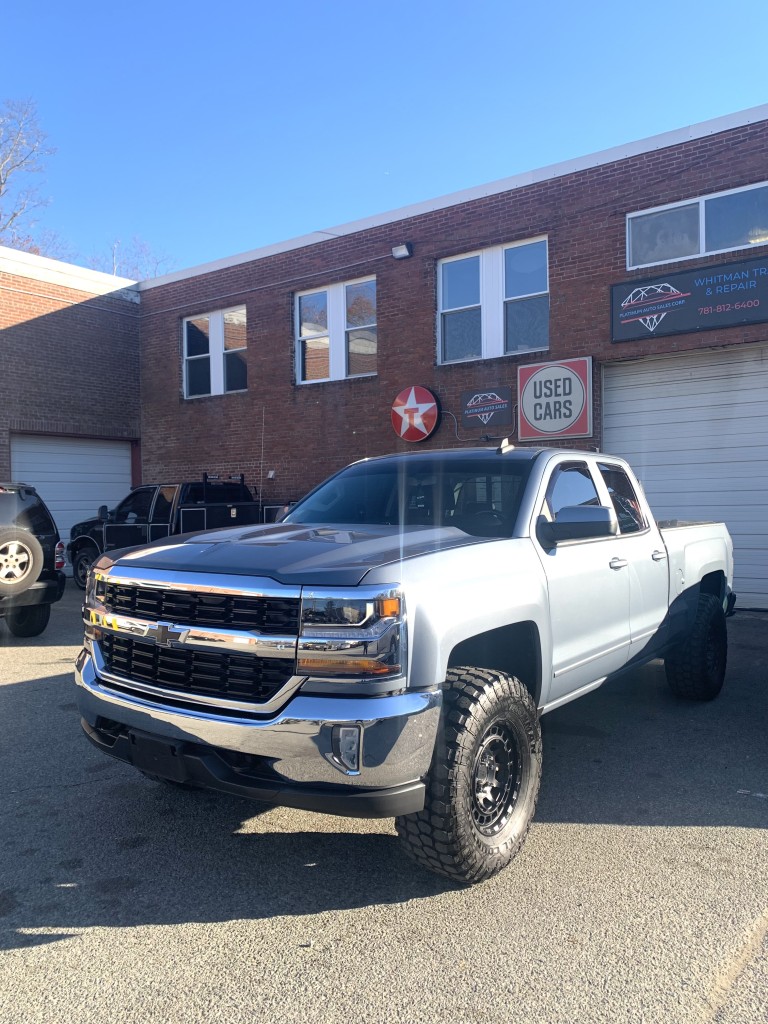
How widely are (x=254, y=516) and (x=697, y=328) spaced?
7.04m

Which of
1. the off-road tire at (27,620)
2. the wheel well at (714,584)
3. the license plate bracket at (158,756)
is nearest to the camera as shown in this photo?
the license plate bracket at (158,756)

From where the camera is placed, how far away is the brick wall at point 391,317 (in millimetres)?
10633

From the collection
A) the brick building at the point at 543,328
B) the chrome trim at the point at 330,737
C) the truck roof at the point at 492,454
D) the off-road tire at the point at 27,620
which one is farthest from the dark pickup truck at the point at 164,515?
the chrome trim at the point at 330,737

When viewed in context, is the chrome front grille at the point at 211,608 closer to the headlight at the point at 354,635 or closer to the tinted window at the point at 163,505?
the headlight at the point at 354,635

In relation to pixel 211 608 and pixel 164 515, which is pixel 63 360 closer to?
pixel 164 515

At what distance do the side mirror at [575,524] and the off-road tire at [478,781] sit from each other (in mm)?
869

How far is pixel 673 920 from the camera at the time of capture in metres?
2.98

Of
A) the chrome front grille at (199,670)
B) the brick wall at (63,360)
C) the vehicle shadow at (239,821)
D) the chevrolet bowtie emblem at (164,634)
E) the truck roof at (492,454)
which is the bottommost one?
the vehicle shadow at (239,821)

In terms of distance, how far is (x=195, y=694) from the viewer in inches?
123

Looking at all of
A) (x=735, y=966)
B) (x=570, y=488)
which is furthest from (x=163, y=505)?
(x=735, y=966)

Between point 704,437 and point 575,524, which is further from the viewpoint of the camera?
point 704,437

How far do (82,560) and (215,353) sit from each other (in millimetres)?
5303

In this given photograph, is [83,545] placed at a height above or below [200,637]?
below

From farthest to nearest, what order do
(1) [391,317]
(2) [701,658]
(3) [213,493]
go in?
(1) [391,317] < (3) [213,493] < (2) [701,658]
